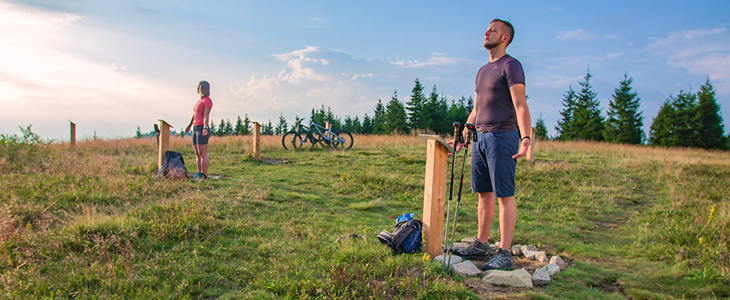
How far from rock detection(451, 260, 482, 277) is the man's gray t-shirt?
121 centimetres

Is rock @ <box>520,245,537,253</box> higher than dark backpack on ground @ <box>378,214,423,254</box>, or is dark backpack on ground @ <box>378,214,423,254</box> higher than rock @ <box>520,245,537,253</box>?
dark backpack on ground @ <box>378,214,423,254</box>

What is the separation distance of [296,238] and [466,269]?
5.92ft

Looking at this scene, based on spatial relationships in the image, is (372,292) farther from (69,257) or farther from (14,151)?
(14,151)

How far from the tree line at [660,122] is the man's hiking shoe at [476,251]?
120 feet

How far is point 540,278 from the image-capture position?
3365 mm

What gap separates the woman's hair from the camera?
7.61m

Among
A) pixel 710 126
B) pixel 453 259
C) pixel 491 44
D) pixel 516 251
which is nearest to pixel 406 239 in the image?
pixel 453 259

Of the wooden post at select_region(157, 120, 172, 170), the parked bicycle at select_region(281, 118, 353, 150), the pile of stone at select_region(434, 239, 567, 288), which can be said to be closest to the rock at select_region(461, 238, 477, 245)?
the pile of stone at select_region(434, 239, 567, 288)

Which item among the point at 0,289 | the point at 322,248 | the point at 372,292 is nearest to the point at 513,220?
the point at 372,292

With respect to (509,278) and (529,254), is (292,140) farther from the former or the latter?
(509,278)

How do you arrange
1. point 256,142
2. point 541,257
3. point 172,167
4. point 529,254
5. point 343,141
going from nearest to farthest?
1. point 541,257
2. point 529,254
3. point 172,167
4. point 256,142
5. point 343,141

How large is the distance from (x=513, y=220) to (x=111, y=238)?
3.72 meters

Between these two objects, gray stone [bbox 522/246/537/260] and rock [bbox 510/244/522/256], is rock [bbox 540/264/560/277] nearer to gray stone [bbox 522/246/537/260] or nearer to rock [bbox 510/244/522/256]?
gray stone [bbox 522/246/537/260]

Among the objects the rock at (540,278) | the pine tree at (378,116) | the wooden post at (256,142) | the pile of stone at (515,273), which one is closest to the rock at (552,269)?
the pile of stone at (515,273)
